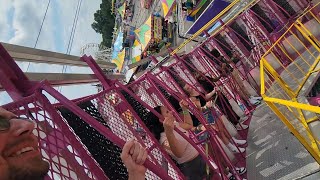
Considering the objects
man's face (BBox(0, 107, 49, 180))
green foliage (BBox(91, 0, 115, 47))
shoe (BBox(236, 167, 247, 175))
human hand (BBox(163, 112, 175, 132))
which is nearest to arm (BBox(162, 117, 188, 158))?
human hand (BBox(163, 112, 175, 132))

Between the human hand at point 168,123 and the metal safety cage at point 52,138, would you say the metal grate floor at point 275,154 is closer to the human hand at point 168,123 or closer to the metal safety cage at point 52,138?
the human hand at point 168,123

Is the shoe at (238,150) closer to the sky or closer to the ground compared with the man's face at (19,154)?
closer to the ground

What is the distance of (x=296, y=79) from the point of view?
6277 millimetres

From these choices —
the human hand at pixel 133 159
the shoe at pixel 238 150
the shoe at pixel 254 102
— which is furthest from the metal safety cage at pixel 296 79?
the human hand at pixel 133 159

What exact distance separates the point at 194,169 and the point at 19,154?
A: 284cm

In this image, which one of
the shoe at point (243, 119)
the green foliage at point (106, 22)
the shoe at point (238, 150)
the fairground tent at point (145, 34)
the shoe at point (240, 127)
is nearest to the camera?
the shoe at point (238, 150)

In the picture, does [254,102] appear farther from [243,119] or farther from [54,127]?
[54,127]

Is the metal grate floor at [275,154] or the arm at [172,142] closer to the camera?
the arm at [172,142]

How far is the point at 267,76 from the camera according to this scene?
7066mm

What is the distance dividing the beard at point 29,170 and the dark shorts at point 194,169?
267cm

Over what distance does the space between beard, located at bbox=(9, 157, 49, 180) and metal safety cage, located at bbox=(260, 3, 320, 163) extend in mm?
2240

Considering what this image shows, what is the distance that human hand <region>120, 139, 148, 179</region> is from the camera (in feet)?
5.95

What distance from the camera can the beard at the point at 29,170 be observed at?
143 centimetres

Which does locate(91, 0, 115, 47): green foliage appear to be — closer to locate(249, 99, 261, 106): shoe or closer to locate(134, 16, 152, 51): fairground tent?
locate(134, 16, 152, 51): fairground tent
